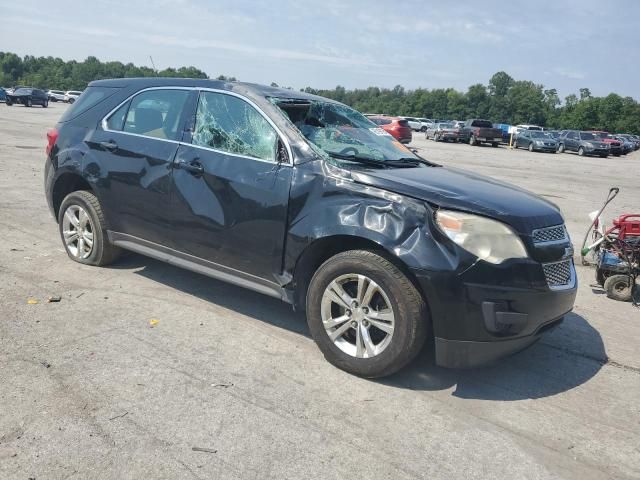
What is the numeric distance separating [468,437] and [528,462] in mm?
322

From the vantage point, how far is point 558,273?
3.59m

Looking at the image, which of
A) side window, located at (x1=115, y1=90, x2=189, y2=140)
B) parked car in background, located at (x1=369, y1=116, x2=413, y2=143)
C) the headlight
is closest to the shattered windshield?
side window, located at (x1=115, y1=90, x2=189, y2=140)

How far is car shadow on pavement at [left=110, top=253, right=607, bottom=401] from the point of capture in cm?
362

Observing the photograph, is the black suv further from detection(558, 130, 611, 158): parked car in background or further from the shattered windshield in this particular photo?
detection(558, 130, 611, 158): parked car in background

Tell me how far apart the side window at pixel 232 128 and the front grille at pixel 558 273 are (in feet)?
6.47

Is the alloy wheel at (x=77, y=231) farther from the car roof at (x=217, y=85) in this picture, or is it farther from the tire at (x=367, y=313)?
the tire at (x=367, y=313)

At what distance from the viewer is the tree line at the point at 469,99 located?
3327 inches

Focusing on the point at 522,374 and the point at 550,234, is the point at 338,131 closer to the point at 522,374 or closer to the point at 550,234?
the point at 550,234

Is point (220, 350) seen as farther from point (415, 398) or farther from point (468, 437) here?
point (468, 437)

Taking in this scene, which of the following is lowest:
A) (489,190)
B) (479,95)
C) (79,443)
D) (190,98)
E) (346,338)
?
(79,443)

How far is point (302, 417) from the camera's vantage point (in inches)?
Result: 123

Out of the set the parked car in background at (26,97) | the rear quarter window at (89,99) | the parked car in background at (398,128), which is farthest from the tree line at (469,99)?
the rear quarter window at (89,99)

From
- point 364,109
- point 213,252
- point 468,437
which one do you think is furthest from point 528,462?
point 364,109

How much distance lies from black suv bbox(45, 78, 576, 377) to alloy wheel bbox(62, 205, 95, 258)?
8 centimetres
